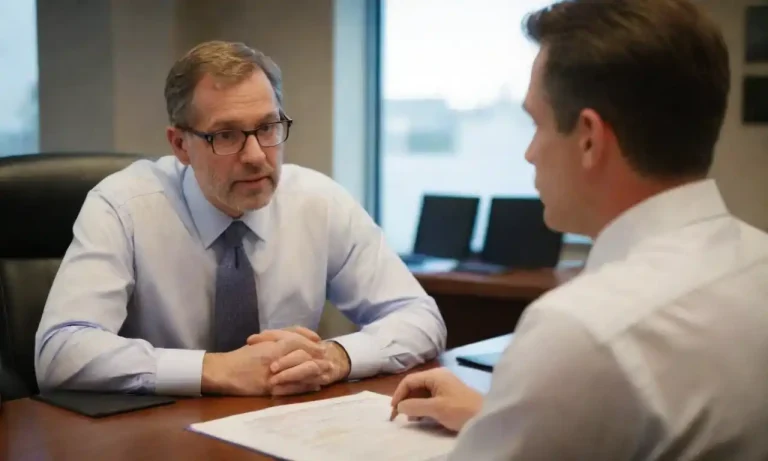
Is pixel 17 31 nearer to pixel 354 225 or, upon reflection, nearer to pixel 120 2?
pixel 120 2

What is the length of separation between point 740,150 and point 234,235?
1755mm

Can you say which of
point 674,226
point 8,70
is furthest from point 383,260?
point 8,70

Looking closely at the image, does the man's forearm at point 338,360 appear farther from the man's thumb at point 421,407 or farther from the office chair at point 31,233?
the office chair at point 31,233

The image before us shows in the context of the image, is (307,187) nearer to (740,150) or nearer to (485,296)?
(485,296)

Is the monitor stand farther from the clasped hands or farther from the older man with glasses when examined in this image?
the clasped hands

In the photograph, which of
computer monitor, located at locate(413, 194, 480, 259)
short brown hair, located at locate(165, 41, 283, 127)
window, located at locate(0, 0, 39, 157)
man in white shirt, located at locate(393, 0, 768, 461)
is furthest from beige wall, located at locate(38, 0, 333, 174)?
man in white shirt, located at locate(393, 0, 768, 461)

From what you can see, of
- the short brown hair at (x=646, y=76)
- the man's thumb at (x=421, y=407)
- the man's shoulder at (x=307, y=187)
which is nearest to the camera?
the short brown hair at (x=646, y=76)

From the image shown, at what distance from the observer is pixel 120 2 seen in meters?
3.18

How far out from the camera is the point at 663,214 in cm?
90

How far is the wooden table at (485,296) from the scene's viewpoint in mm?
2730

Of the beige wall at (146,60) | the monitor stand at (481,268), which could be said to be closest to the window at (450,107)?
the monitor stand at (481,268)

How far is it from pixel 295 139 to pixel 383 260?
4.99ft

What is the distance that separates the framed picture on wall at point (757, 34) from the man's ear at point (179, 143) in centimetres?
184

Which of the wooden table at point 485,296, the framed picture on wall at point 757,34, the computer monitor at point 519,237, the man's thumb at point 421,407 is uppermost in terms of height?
the framed picture on wall at point 757,34
